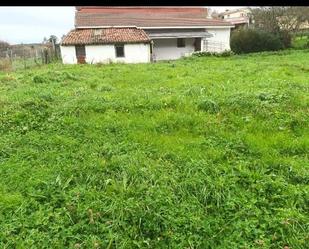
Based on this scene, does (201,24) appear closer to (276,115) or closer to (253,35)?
(253,35)

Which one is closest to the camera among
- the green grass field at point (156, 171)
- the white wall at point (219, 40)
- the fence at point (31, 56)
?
the green grass field at point (156, 171)

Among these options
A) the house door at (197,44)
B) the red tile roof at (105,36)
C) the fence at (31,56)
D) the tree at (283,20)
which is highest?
the tree at (283,20)

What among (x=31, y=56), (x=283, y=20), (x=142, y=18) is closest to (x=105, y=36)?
(x=142, y=18)

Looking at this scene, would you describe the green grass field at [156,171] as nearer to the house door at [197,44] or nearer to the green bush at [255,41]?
the green bush at [255,41]

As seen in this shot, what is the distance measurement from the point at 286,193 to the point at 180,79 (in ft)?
22.0

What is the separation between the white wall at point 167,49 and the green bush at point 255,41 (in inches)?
Answer: 153

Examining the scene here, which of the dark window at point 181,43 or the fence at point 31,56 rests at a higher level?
the dark window at point 181,43

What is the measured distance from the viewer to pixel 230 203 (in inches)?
142

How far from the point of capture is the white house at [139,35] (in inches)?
881

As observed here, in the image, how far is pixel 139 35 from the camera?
23.2 meters

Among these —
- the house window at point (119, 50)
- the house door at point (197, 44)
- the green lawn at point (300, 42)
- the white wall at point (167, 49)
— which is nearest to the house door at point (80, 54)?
the house window at point (119, 50)

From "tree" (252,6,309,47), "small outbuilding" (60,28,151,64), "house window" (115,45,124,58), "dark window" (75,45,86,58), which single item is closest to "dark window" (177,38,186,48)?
"small outbuilding" (60,28,151,64)

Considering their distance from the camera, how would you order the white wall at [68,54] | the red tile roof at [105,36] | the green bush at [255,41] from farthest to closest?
the green bush at [255,41], the white wall at [68,54], the red tile roof at [105,36]
